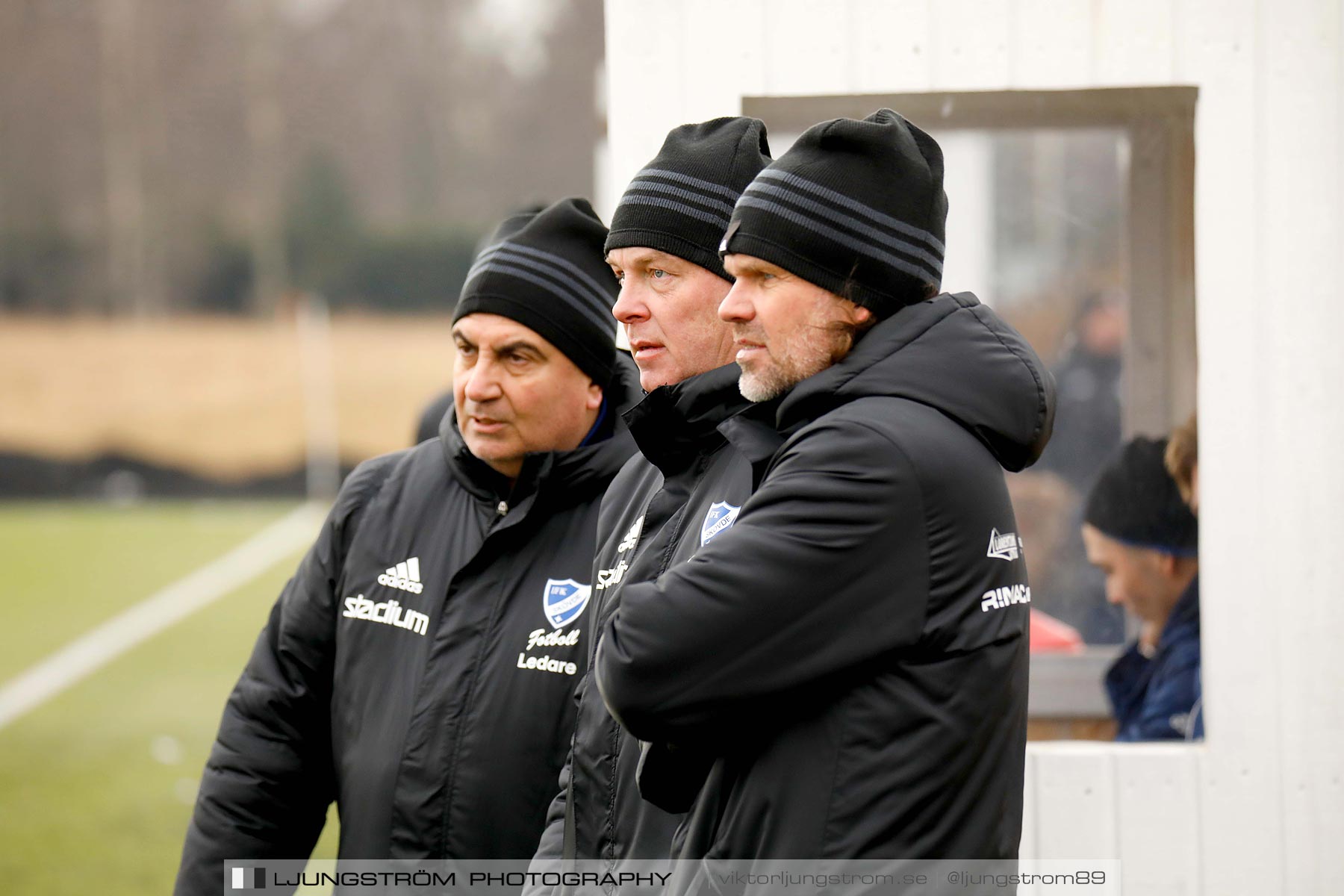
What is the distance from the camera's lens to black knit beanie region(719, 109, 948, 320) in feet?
6.81

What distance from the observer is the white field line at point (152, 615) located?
1316 centimetres

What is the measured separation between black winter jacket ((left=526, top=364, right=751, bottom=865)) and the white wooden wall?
1.15m

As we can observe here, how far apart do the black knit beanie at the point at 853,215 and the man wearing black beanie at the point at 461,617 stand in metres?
0.97

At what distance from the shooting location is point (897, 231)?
2098 mm

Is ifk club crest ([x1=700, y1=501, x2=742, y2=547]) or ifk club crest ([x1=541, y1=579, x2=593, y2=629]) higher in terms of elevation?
ifk club crest ([x1=700, y1=501, x2=742, y2=547])

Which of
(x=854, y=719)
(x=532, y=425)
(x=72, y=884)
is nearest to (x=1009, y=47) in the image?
(x=532, y=425)

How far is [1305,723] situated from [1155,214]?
1.56m

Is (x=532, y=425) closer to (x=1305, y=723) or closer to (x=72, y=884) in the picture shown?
(x=1305, y=723)

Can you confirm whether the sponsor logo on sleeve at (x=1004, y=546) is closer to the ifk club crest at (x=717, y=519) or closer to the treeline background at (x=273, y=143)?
the ifk club crest at (x=717, y=519)

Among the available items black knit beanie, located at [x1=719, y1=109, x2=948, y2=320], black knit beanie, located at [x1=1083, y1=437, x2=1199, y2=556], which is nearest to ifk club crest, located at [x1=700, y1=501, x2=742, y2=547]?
black knit beanie, located at [x1=719, y1=109, x2=948, y2=320]

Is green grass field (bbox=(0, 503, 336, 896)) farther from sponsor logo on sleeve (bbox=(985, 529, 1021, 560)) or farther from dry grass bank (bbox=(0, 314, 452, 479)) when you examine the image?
sponsor logo on sleeve (bbox=(985, 529, 1021, 560))

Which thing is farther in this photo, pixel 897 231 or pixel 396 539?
pixel 396 539

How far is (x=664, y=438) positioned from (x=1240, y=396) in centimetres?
154

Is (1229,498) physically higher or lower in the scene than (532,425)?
lower
